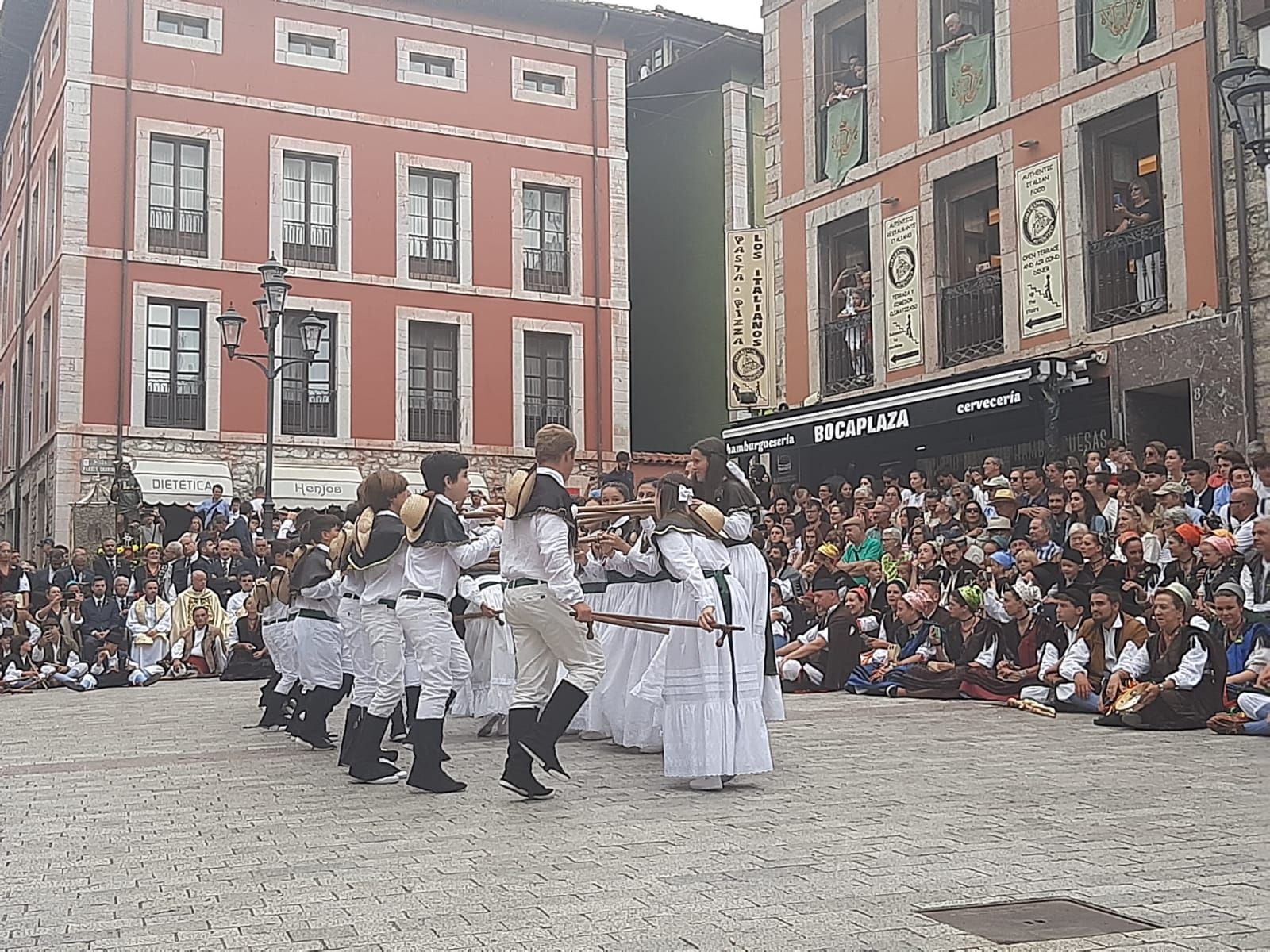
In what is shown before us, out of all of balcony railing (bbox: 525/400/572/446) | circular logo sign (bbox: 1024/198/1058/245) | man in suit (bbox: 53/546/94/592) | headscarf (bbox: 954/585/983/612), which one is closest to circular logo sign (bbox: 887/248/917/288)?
circular logo sign (bbox: 1024/198/1058/245)

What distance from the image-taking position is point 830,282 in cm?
2192

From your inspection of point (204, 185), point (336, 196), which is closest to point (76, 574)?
point (204, 185)

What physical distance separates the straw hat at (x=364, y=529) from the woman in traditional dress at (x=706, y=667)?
1734 mm

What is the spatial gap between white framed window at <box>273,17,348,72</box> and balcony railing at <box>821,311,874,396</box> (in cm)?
1411

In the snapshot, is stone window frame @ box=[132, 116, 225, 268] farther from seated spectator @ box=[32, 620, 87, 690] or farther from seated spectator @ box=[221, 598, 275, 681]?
seated spectator @ box=[32, 620, 87, 690]

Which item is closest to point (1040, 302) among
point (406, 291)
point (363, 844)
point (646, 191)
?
point (363, 844)

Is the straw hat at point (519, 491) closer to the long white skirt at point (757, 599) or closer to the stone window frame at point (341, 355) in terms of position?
the long white skirt at point (757, 599)

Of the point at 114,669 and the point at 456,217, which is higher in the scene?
the point at 456,217

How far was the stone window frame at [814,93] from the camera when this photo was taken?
2075 cm

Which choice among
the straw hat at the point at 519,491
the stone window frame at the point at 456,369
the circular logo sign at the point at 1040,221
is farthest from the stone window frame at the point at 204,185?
the straw hat at the point at 519,491

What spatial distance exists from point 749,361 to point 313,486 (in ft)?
34.1

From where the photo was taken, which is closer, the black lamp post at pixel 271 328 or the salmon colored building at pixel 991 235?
the salmon colored building at pixel 991 235

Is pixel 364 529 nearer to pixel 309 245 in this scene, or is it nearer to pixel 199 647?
pixel 199 647

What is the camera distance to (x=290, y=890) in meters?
5.75
